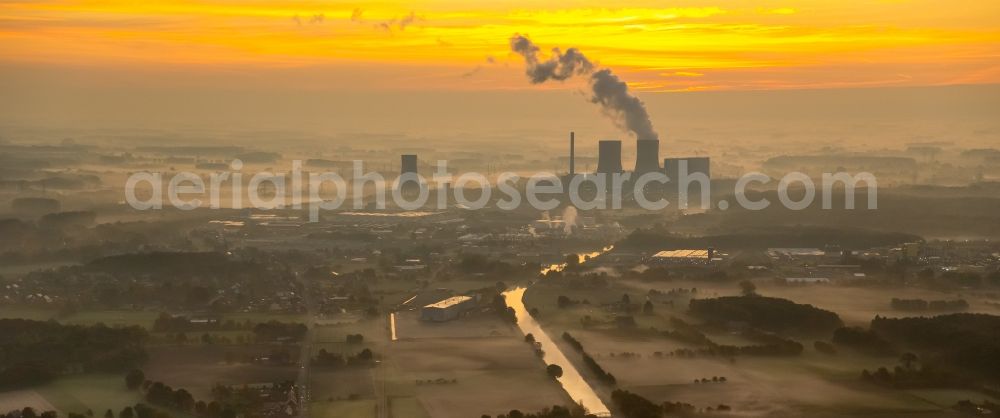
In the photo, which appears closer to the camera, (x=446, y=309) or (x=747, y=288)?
(x=446, y=309)

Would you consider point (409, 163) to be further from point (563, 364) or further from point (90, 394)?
point (90, 394)

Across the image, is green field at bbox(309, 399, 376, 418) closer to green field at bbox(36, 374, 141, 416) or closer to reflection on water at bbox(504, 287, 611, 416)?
green field at bbox(36, 374, 141, 416)

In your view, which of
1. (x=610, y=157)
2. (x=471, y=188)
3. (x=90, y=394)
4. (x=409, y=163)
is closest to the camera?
(x=90, y=394)

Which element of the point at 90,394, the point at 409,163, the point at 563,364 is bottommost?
the point at 90,394

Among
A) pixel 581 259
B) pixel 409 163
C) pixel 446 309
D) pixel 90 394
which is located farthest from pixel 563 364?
pixel 409 163

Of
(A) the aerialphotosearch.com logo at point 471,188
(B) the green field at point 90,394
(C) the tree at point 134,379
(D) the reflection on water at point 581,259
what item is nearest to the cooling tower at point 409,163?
(A) the aerialphotosearch.com logo at point 471,188

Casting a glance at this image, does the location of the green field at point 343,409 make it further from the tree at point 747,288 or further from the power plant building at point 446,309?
the tree at point 747,288

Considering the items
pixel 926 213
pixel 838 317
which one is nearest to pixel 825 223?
pixel 926 213

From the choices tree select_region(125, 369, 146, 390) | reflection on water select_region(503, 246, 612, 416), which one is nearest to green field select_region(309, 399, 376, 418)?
tree select_region(125, 369, 146, 390)

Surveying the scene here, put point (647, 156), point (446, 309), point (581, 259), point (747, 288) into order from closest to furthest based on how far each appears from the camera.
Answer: point (446, 309)
point (747, 288)
point (581, 259)
point (647, 156)

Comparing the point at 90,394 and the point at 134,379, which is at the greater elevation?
the point at 134,379
